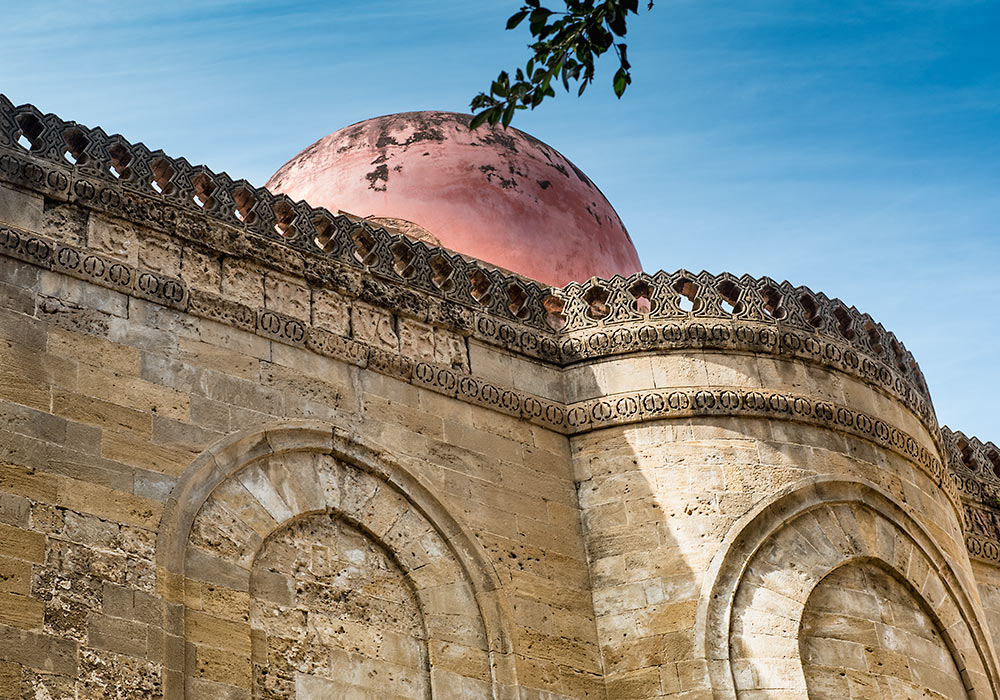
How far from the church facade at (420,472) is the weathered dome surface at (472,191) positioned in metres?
1.27

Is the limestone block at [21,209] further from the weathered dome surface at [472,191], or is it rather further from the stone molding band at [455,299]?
the weathered dome surface at [472,191]

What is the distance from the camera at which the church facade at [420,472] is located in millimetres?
6363

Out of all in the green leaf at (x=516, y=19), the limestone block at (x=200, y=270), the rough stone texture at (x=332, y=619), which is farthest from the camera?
the limestone block at (x=200, y=270)

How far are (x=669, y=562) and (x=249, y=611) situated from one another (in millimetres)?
2145

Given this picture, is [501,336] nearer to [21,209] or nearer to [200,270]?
[200,270]

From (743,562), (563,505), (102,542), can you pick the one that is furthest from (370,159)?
(102,542)

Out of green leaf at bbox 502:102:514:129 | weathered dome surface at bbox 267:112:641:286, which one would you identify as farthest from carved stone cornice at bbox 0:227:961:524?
green leaf at bbox 502:102:514:129

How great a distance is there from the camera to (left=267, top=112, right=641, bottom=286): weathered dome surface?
9.86m

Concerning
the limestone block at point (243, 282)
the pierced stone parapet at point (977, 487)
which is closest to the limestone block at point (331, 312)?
the limestone block at point (243, 282)

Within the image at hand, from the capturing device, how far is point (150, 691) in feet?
Answer: 19.8

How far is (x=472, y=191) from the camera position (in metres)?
10.0

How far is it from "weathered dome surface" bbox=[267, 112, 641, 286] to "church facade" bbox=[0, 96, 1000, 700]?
1.27 m

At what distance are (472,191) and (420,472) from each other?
2915 millimetres

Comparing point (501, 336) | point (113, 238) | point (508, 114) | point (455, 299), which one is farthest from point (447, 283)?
point (508, 114)
